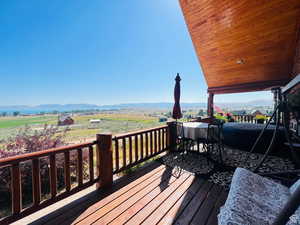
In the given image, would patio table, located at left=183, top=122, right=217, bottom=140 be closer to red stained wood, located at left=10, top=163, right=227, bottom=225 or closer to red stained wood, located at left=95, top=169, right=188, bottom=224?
red stained wood, located at left=10, top=163, right=227, bottom=225

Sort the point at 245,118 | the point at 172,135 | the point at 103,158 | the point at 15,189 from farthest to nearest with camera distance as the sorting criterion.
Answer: the point at 245,118 → the point at 172,135 → the point at 103,158 → the point at 15,189

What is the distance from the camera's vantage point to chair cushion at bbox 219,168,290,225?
1087 mm

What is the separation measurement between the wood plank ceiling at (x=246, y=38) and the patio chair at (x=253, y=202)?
509 cm

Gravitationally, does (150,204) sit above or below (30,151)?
below

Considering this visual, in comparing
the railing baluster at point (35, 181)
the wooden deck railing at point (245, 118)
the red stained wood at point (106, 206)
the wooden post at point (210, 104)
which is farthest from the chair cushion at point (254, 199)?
the wooden deck railing at point (245, 118)

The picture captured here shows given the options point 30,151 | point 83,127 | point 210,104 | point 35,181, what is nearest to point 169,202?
point 35,181


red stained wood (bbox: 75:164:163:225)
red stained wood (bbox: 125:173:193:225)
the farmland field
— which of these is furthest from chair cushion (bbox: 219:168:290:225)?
the farmland field

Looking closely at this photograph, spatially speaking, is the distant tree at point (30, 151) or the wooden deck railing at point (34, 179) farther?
the distant tree at point (30, 151)

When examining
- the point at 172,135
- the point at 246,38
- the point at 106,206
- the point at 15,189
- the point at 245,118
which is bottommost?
the point at 106,206

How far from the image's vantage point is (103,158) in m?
2.49

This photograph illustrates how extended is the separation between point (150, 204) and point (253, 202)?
136cm

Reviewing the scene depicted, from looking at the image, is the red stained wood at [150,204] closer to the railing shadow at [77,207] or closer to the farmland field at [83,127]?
the railing shadow at [77,207]

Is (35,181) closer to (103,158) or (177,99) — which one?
(103,158)

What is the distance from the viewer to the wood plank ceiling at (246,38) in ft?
14.5
